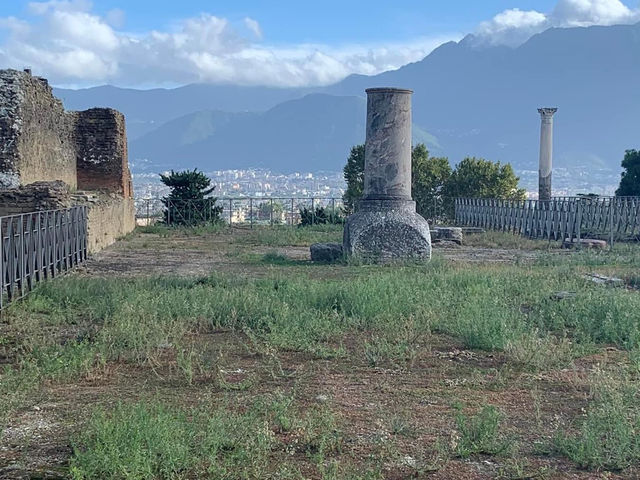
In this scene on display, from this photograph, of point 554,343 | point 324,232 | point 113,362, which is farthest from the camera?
point 324,232

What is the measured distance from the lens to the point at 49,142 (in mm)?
21844

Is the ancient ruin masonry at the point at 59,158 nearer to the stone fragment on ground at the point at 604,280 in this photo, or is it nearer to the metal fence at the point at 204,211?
the metal fence at the point at 204,211

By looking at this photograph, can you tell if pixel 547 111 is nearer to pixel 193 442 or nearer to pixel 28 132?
pixel 28 132

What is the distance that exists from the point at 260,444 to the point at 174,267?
1114 centimetres

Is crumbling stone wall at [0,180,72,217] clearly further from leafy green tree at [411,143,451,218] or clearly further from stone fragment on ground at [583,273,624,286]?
leafy green tree at [411,143,451,218]

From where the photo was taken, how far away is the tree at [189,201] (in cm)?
3216

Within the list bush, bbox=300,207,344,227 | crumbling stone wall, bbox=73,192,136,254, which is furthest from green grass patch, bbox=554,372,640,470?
bush, bbox=300,207,344,227

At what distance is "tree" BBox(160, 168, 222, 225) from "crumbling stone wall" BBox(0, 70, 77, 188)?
8.44 metres

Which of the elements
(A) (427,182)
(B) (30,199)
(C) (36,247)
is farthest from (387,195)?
(A) (427,182)

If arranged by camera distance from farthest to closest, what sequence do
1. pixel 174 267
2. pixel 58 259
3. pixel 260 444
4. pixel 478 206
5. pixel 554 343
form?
1. pixel 478 206
2. pixel 174 267
3. pixel 58 259
4. pixel 554 343
5. pixel 260 444

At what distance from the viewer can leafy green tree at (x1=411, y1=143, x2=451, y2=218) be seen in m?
35.5

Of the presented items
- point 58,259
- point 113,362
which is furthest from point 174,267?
point 113,362

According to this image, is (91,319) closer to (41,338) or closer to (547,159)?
(41,338)

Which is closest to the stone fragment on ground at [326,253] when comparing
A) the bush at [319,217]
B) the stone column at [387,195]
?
the stone column at [387,195]
